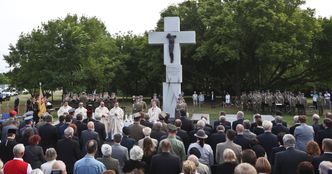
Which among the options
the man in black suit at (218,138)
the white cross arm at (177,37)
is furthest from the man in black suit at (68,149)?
the white cross arm at (177,37)

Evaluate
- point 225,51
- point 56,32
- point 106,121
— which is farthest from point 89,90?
point 106,121

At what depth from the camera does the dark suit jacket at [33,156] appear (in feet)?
24.8

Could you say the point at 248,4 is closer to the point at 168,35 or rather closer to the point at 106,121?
the point at 168,35

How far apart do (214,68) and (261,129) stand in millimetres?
34836

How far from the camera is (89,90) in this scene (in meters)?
52.0

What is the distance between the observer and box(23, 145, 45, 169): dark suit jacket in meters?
7.57

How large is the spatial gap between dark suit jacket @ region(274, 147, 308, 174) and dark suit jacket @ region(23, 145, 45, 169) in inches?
175

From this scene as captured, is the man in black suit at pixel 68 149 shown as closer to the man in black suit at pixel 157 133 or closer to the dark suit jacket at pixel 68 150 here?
the dark suit jacket at pixel 68 150

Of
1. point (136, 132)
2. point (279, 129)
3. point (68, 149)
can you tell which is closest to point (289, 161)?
point (279, 129)

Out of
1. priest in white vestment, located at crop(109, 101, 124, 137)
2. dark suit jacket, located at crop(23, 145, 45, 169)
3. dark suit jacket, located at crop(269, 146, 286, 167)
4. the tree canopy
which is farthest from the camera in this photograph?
the tree canopy

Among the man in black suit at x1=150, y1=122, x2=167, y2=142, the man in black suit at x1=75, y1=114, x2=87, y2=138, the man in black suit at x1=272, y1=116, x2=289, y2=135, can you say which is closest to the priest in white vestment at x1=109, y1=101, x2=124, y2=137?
the man in black suit at x1=75, y1=114, x2=87, y2=138

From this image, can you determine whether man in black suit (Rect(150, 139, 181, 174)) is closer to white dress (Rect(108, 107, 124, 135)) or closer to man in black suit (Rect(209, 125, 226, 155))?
man in black suit (Rect(209, 125, 226, 155))

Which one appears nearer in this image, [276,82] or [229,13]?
[229,13]

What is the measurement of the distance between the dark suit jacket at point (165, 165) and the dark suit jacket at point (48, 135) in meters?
4.36
